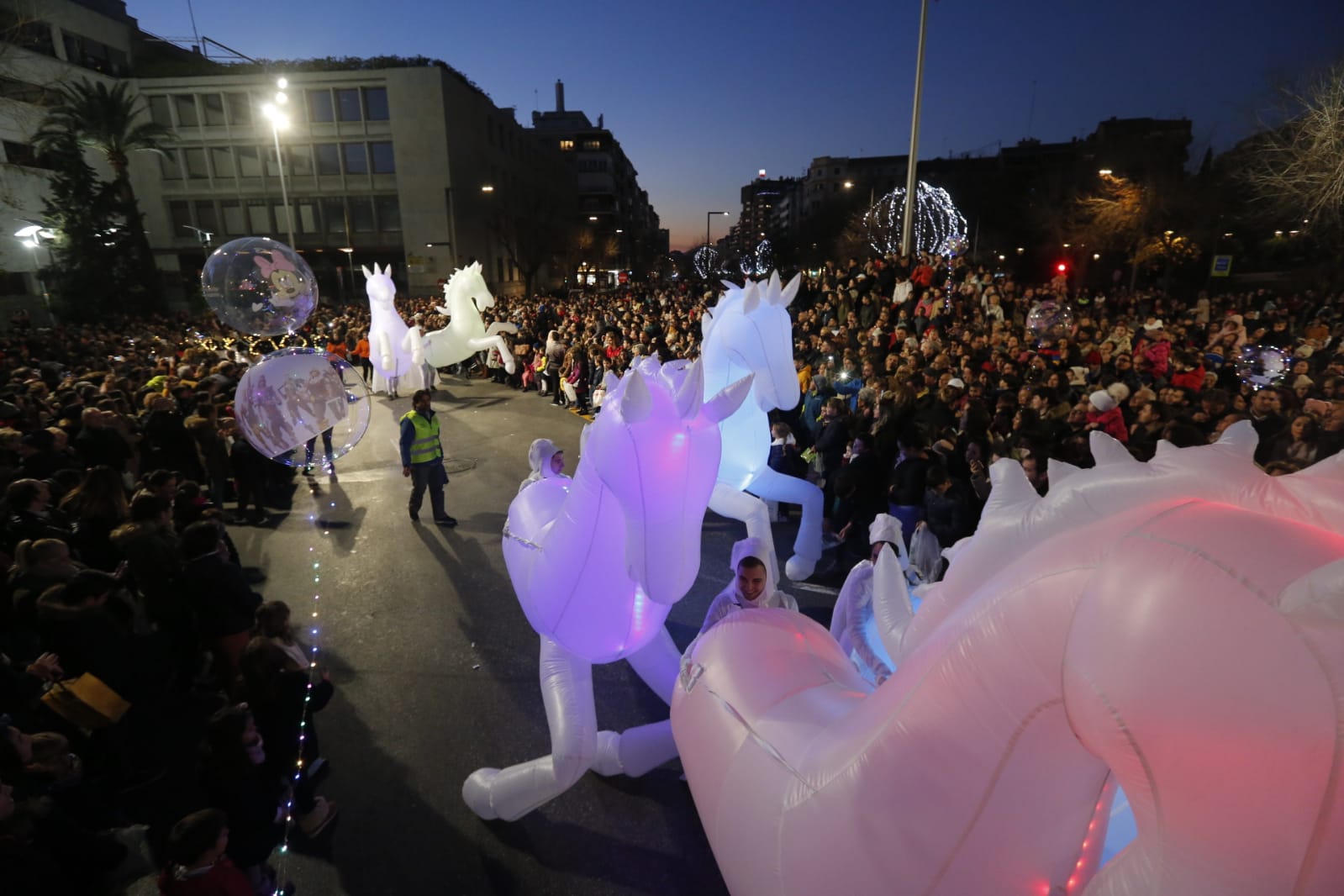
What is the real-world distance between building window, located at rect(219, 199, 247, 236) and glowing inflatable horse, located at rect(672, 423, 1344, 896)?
40.7m

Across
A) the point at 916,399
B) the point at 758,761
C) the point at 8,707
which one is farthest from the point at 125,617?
the point at 916,399

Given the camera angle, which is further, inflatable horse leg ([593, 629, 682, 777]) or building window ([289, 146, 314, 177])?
building window ([289, 146, 314, 177])

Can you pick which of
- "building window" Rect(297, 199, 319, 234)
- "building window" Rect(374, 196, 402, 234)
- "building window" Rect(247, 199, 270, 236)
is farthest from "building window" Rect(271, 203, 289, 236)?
"building window" Rect(374, 196, 402, 234)

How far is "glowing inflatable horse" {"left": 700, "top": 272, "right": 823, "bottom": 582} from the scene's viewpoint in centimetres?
528

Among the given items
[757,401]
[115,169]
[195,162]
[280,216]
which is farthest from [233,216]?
[757,401]

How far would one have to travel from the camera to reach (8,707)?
9.90 feet

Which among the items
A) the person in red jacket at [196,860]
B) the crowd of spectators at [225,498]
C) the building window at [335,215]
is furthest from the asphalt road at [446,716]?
the building window at [335,215]

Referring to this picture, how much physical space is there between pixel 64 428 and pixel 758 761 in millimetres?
7281

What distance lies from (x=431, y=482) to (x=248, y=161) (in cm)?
3560

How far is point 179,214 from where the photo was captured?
3341cm

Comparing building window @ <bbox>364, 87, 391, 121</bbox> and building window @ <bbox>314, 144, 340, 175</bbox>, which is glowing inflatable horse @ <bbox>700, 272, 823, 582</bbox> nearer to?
building window @ <bbox>364, 87, 391, 121</bbox>

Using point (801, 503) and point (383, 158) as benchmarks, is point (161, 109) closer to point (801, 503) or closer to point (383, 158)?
point (383, 158)

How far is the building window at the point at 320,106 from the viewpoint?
105ft

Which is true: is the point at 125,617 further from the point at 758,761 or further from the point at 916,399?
the point at 916,399
